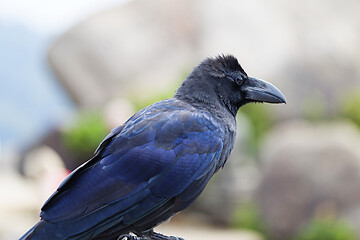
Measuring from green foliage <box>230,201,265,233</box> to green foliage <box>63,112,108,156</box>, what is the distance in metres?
2.60

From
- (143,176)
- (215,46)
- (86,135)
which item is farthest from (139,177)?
(215,46)

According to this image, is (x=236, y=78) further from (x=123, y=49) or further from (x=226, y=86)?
(x=123, y=49)

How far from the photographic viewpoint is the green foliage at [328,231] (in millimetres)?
6961

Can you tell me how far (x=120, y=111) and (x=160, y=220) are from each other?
4.54 metres

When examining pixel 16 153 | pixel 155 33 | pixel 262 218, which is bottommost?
pixel 262 218

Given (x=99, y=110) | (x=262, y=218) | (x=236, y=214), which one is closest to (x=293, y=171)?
(x=262, y=218)

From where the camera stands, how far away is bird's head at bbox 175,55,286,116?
279cm

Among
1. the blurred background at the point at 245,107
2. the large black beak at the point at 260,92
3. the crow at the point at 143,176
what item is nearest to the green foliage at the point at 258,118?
the blurred background at the point at 245,107

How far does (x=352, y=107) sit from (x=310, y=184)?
18.6ft

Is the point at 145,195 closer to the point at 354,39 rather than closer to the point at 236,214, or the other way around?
the point at 236,214

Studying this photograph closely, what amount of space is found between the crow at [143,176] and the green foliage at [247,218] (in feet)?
18.2

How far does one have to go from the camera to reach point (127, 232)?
2.42 meters

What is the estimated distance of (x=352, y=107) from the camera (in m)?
12.2

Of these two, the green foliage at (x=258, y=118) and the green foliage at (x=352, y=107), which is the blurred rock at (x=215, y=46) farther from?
the green foliage at (x=258, y=118)
